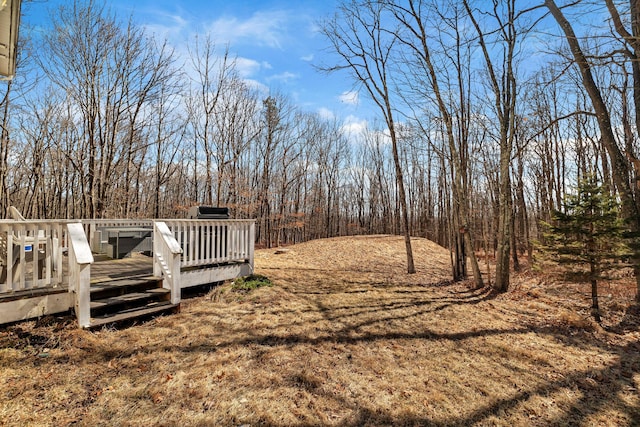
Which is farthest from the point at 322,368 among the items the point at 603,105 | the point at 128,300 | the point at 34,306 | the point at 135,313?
the point at 603,105

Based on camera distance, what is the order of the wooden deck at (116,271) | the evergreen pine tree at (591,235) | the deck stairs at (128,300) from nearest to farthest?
the deck stairs at (128,300), the wooden deck at (116,271), the evergreen pine tree at (591,235)

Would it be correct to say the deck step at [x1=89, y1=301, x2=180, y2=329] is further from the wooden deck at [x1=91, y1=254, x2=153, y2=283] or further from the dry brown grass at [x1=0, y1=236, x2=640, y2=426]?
the wooden deck at [x1=91, y1=254, x2=153, y2=283]

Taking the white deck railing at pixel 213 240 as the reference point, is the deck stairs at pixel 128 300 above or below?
below

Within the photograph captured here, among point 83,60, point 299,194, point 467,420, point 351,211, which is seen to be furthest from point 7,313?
point 351,211

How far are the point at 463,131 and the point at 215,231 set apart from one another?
771 centimetres

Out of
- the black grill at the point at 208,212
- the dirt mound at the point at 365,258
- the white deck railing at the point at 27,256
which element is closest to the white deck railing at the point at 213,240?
the black grill at the point at 208,212

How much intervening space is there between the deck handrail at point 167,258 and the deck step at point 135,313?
0.12 metres

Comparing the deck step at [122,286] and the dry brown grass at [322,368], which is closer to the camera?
the dry brown grass at [322,368]

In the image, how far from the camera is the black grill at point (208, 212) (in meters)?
7.08

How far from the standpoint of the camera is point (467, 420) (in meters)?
2.56

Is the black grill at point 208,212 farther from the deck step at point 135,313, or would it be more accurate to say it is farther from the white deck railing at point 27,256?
the white deck railing at point 27,256

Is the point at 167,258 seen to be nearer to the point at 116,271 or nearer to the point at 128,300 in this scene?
the point at 128,300

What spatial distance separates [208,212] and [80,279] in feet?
13.2

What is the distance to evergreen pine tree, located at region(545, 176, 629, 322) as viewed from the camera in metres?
4.95
